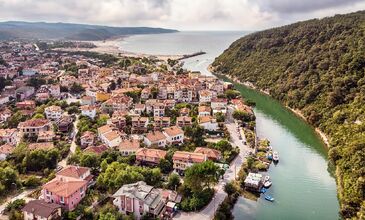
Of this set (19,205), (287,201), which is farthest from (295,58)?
(19,205)

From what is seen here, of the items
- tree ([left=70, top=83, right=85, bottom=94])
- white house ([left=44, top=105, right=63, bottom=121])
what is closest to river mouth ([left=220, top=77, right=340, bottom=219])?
white house ([left=44, top=105, right=63, bottom=121])

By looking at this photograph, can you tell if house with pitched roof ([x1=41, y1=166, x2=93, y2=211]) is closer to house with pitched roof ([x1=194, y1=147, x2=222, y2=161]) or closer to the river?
house with pitched roof ([x1=194, y1=147, x2=222, y2=161])

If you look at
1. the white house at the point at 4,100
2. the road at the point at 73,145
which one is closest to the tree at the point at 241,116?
the road at the point at 73,145

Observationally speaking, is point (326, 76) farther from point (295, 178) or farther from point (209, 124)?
point (295, 178)

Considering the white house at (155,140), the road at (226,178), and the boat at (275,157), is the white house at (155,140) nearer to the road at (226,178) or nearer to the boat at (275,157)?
the road at (226,178)

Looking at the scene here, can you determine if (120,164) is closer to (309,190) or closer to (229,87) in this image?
(309,190)

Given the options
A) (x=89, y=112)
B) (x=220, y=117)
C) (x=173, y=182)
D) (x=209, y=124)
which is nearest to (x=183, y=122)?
(x=209, y=124)
